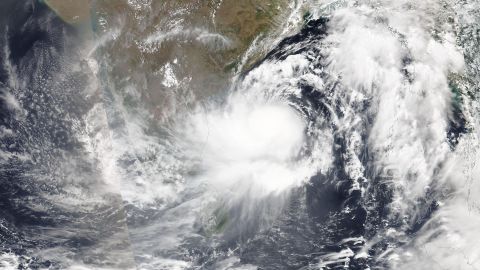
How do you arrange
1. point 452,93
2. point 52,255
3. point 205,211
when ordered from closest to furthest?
point 452,93 < point 205,211 < point 52,255

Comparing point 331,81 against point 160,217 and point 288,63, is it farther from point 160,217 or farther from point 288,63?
point 160,217

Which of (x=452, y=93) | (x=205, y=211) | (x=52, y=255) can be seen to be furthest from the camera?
(x=52, y=255)

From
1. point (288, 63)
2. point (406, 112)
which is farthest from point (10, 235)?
point (406, 112)

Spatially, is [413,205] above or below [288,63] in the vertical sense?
below

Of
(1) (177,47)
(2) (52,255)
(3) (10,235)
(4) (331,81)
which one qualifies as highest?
(1) (177,47)

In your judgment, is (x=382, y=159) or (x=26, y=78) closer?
(x=382, y=159)

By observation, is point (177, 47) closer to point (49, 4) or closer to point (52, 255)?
point (49, 4)

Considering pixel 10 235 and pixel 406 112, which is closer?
pixel 406 112

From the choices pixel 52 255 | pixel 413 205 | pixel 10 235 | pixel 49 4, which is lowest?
pixel 413 205

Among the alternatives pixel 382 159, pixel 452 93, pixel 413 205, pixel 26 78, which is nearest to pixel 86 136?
pixel 26 78
